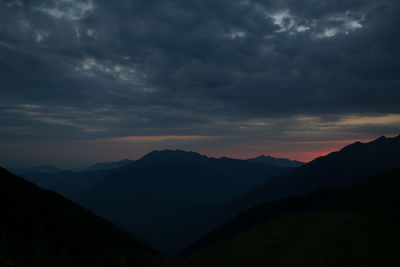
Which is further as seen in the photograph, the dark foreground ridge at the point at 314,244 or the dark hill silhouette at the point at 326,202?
the dark hill silhouette at the point at 326,202

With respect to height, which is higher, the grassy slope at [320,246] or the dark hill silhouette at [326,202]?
the grassy slope at [320,246]

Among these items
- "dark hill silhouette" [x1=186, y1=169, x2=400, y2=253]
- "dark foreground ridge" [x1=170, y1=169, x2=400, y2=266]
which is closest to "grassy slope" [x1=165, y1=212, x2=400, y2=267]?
"dark foreground ridge" [x1=170, y1=169, x2=400, y2=266]

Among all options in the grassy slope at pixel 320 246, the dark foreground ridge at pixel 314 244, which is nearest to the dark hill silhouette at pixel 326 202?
the dark foreground ridge at pixel 314 244

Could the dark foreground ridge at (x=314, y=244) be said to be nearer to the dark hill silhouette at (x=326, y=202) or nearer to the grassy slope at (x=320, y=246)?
the grassy slope at (x=320, y=246)

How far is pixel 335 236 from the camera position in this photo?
1408 centimetres

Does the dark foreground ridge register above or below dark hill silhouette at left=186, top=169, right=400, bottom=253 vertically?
above

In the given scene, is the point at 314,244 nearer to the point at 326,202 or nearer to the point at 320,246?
the point at 320,246

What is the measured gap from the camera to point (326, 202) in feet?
572

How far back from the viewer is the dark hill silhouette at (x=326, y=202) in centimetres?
15550

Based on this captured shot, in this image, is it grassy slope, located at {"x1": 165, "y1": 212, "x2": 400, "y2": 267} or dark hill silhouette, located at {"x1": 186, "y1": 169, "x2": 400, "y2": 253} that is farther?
dark hill silhouette, located at {"x1": 186, "y1": 169, "x2": 400, "y2": 253}

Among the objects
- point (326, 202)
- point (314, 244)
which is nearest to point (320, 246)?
point (314, 244)

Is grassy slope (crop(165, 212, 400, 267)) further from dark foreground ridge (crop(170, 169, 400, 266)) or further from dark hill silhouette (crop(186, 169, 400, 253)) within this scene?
dark hill silhouette (crop(186, 169, 400, 253))

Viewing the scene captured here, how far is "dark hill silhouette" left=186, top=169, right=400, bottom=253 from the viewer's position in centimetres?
15550

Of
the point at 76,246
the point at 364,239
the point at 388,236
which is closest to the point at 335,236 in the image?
the point at 364,239
